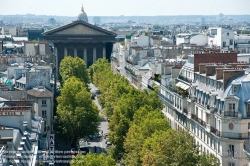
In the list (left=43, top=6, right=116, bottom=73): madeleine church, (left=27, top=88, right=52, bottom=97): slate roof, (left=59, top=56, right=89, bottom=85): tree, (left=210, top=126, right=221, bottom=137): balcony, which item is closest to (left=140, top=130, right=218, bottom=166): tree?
(left=210, top=126, right=221, bottom=137): balcony

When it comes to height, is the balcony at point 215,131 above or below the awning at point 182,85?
below

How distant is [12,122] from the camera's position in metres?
51.6

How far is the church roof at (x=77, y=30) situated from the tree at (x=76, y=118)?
3971 inches

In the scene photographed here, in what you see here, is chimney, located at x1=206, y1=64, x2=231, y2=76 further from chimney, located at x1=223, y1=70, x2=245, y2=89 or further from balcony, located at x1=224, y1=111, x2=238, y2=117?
balcony, located at x1=224, y1=111, x2=238, y2=117

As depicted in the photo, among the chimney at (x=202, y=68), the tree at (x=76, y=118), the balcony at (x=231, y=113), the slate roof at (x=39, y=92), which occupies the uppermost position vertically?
the chimney at (x=202, y=68)

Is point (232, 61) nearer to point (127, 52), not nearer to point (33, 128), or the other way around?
point (33, 128)

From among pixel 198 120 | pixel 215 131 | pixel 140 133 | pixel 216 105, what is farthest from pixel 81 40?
pixel 215 131

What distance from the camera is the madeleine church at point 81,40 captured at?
596 feet

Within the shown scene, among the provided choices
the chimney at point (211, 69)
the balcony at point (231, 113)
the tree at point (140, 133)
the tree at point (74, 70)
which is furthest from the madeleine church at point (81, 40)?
the balcony at point (231, 113)

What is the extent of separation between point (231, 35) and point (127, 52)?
24.1m

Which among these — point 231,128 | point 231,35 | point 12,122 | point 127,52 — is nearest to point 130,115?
point 231,128

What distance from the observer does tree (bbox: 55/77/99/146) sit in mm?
77750

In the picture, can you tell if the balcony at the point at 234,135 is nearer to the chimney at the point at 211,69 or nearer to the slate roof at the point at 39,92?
the chimney at the point at 211,69

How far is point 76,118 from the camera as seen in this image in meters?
78.1
